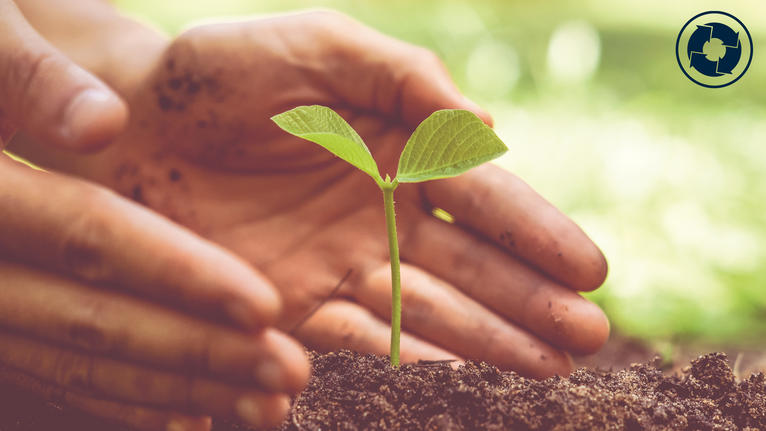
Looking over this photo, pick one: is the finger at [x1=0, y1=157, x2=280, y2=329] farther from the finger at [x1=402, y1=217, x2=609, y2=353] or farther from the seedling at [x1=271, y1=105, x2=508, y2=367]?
the finger at [x1=402, y1=217, x2=609, y2=353]

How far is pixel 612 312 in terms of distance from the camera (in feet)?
8.21

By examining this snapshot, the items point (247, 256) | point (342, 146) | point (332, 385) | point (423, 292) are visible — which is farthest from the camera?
point (247, 256)

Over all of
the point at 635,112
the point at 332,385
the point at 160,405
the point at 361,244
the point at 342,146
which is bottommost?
the point at 160,405

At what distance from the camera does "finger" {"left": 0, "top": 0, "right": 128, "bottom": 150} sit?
90 cm

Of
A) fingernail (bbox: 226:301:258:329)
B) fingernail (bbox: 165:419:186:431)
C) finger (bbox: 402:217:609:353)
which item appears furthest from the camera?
finger (bbox: 402:217:609:353)

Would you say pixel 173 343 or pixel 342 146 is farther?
pixel 342 146

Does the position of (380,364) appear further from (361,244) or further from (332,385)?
(361,244)

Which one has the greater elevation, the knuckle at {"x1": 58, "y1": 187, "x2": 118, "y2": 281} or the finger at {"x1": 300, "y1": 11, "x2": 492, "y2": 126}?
the finger at {"x1": 300, "y1": 11, "x2": 492, "y2": 126}

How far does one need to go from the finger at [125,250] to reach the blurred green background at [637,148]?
89 centimetres

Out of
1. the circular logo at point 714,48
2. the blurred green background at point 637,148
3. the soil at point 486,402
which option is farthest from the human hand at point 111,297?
the circular logo at point 714,48

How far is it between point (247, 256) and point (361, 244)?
290 millimetres

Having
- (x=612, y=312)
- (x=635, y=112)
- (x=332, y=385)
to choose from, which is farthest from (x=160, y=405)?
(x=635, y=112)

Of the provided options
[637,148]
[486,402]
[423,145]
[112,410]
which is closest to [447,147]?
[423,145]

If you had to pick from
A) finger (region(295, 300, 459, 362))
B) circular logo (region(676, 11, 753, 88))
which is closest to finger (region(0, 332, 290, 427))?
finger (region(295, 300, 459, 362))
